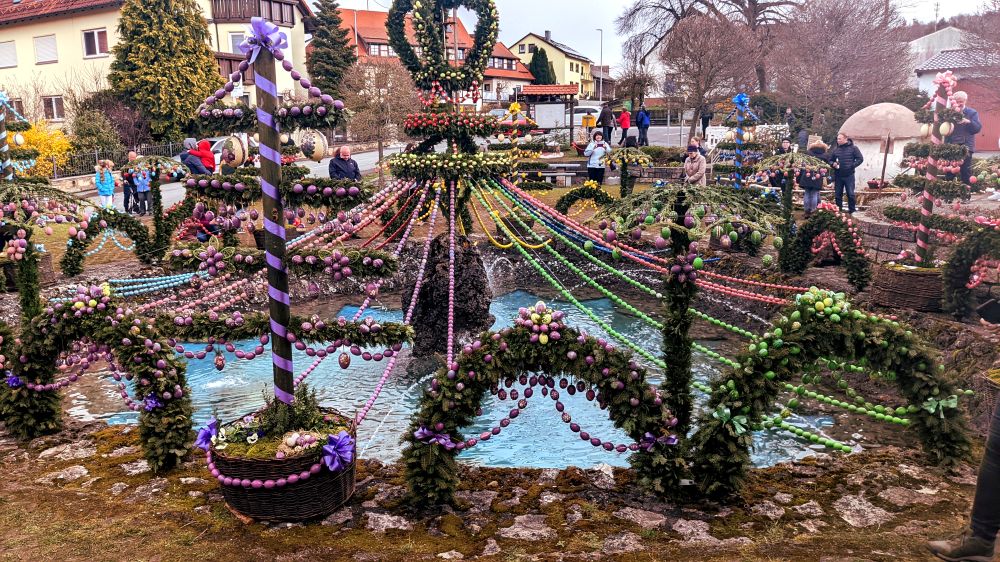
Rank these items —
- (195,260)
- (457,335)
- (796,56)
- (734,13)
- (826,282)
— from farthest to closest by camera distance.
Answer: (734,13) → (796,56) → (826,282) → (457,335) → (195,260)

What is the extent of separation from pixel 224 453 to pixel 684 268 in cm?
394

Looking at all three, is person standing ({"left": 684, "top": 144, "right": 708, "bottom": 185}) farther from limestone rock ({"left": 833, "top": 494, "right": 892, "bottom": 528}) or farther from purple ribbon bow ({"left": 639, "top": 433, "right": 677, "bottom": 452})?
purple ribbon bow ({"left": 639, "top": 433, "right": 677, "bottom": 452})

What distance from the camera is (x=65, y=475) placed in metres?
6.75

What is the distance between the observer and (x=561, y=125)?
151ft

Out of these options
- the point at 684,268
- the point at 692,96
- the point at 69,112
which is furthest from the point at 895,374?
the point at 69,112

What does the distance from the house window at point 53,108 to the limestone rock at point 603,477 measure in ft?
132

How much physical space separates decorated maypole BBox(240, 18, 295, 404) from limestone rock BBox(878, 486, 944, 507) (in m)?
5.02

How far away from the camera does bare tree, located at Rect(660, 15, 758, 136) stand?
101 feet

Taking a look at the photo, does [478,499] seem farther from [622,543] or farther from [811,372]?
[811,372]

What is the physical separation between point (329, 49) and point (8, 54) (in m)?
17.6

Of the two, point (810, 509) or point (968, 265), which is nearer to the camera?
point (810, 509)

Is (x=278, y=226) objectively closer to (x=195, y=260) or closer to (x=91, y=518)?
(x=195, y=260)

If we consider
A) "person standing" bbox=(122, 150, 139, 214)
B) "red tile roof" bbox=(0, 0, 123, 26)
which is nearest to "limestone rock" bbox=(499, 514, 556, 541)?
"person standing" bbox=(122, 150, 139, 214)

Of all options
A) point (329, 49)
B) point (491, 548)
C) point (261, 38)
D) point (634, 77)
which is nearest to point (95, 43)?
point (329, 49)
